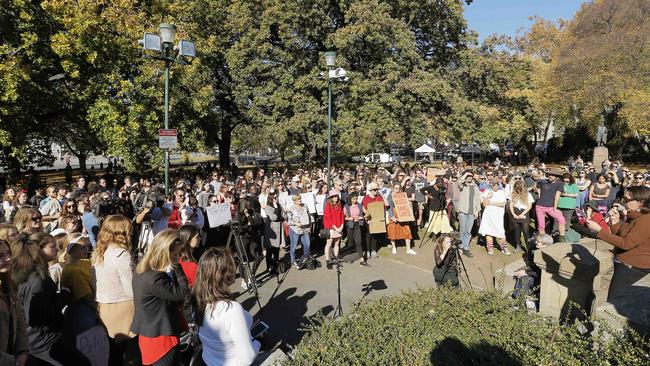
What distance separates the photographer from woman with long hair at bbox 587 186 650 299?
445cm

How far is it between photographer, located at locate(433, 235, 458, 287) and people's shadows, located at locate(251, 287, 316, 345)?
1.73m

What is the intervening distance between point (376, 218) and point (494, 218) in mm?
2777

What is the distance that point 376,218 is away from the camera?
9.45 metres

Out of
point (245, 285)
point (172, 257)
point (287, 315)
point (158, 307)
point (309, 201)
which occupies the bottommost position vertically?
point (287, 315)

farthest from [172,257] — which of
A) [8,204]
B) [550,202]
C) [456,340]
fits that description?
[550,202]

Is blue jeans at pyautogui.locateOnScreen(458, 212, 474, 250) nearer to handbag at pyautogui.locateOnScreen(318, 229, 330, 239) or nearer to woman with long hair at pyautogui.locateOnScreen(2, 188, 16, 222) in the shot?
handbag at pyautogui.locateOnScreen(318, 229, 330, 239)

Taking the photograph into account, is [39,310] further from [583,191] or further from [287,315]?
[583,191]

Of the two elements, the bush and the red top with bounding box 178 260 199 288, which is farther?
the red top with bounding box 178 260 199 288

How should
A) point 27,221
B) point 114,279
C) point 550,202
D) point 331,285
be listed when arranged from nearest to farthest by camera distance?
point 114,279 → point 27,221 → point 331,285 → point 550,202

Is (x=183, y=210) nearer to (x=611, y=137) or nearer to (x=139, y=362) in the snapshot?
(x=139, y=362)

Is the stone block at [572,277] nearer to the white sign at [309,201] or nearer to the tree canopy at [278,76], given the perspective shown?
the white sign at [309,201]

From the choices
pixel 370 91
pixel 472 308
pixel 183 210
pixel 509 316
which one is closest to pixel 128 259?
pixel 472 308

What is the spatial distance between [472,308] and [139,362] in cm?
383

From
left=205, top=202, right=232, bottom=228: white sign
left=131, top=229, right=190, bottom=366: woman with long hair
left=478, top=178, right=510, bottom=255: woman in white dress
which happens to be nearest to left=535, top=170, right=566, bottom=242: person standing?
left=478, top=178, right=510, bottom=255: woman in white dress
